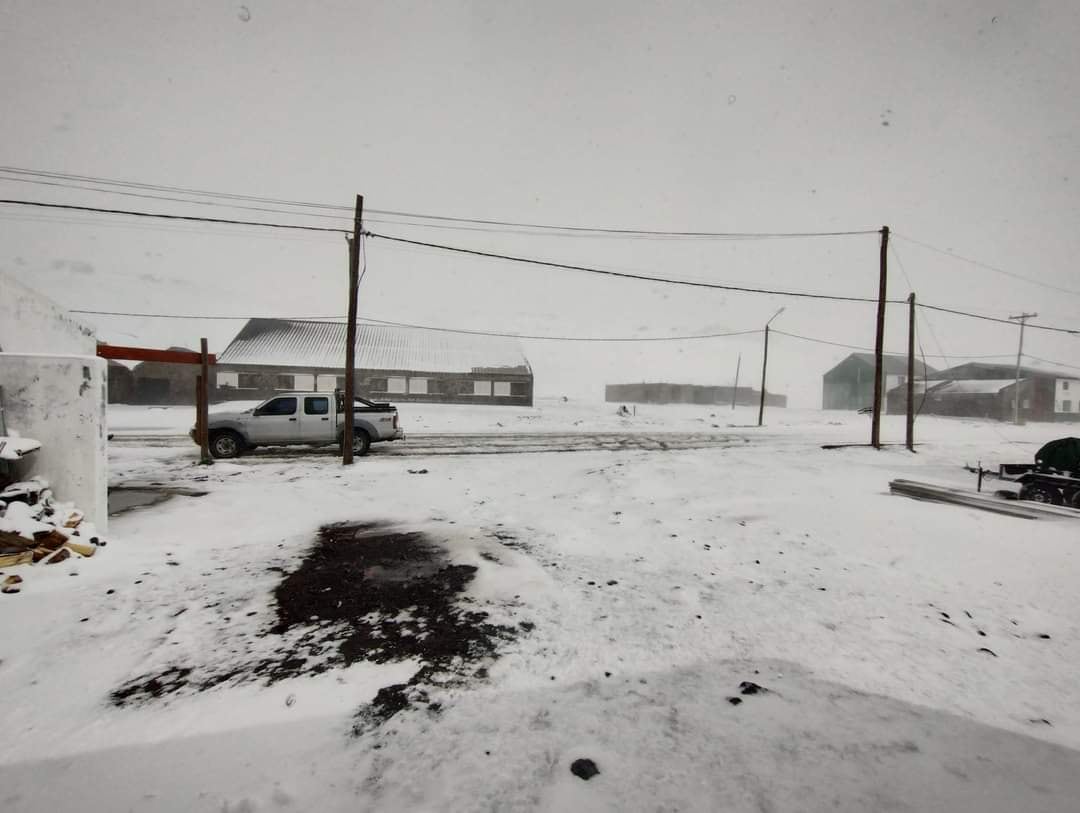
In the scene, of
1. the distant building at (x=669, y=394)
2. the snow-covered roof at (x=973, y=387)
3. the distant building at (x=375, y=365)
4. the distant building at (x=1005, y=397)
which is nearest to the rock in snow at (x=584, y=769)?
the distant building at (x=375, y=365)

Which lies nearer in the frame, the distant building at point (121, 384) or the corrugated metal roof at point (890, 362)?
the distant building at point (121, 384)

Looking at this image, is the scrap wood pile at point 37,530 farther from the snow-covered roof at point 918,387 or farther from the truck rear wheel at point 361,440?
the snow-covered roof at point 918,387

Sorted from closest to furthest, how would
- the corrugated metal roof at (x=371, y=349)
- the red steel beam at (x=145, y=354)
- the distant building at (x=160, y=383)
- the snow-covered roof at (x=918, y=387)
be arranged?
the red steel beam at (x=145, y=354) < the corrugated metal roof at (x=371, y=349) < the distant building at (x=160, y=383) < the snow-covered roof at (x=918, y=387)

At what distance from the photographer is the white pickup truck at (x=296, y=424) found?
1134cm

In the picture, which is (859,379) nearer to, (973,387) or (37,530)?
(973,387)

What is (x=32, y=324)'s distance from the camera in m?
5.12

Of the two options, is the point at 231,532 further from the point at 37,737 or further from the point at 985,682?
the point at 985,682

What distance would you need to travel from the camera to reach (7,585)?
3.81m

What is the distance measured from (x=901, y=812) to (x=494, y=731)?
1844 mm

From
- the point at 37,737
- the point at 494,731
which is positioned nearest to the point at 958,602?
the point at 494,731

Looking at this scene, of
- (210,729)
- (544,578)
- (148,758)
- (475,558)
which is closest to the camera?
(148,758)

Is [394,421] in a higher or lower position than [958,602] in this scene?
higher

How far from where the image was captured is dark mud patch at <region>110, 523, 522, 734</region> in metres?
2.68

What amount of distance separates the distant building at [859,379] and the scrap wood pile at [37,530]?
65042 millimetres
